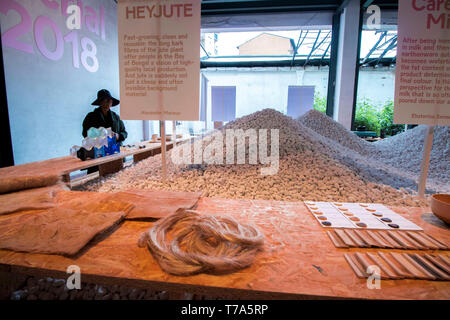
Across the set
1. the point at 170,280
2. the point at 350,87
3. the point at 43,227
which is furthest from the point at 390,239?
the point at 350,87

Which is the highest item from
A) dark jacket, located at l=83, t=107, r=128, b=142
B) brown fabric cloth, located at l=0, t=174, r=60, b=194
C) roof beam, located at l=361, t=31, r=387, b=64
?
roof beam, located at l=361, t=31, r=387, b=64

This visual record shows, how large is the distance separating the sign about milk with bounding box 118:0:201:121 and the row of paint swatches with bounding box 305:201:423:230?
0.89 metres

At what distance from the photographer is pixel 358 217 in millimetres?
856

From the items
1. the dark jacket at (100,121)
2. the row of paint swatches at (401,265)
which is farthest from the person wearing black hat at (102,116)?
the row of paint swatches at (401,265)

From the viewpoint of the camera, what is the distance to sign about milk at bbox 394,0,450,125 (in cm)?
126

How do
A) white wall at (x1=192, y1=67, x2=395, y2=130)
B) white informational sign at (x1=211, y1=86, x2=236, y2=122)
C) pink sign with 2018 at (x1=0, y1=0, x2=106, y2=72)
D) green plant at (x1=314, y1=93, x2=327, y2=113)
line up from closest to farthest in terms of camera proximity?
1. pink sign with 2018 at (x1=0, y1=0, x2=106, y2=72)
2. white informational sign at (x1=211, y1=86, x2=236, y2=122)
3. white wall at (x1=192, y1=67, x2=395, y2=130)
4. green plant at (x1=314, y1=93, x2=327, y2=113)

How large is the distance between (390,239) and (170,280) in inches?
25.2

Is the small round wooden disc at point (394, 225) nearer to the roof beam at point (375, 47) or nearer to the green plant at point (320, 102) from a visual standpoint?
the roof beam at point (375, 47)

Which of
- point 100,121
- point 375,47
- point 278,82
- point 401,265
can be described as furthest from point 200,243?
point 278,82

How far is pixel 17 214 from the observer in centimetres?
84

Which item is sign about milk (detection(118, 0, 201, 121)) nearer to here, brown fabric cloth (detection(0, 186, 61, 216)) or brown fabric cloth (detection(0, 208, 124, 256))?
brown fabric cloth (detection(0, 186, 61, 216))

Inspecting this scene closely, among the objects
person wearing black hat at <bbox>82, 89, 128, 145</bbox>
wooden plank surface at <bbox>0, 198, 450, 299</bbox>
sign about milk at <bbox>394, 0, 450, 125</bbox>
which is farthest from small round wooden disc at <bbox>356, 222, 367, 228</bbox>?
person wearing black hat at <bbox>82, 89, 128, 145</bbox>

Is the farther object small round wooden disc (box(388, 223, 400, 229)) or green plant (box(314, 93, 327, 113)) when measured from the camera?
green plant (box(314, 93, 327, 113))
